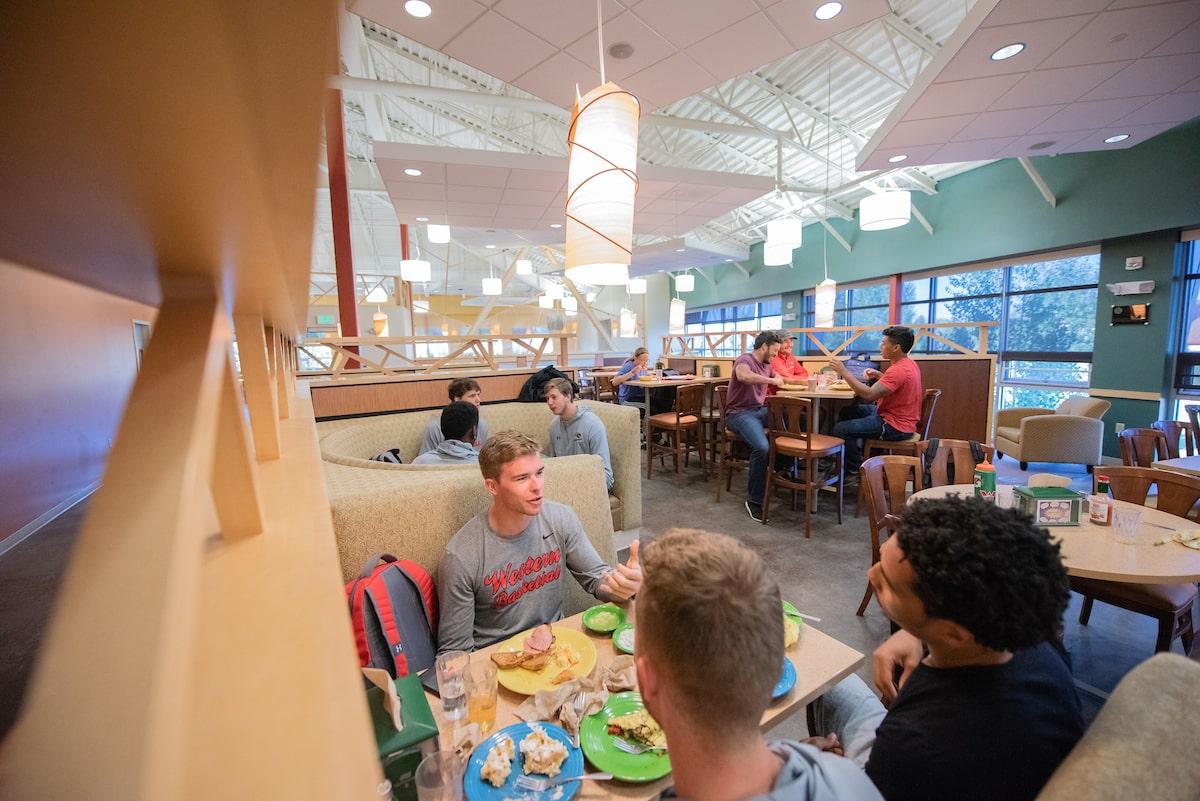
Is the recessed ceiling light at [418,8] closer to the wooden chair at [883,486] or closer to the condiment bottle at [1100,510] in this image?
the wooden chair at [883,486]

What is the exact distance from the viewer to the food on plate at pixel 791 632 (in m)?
1.37

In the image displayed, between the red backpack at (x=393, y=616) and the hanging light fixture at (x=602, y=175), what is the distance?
1.39 m

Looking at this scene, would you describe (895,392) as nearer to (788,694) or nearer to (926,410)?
(926,410)

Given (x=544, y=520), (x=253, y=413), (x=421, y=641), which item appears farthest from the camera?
(x=544, y=520)

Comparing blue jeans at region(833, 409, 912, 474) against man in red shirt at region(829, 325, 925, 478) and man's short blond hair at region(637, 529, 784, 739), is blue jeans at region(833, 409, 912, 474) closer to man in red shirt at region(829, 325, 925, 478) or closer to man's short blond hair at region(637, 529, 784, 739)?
man in red shirt at region(829, 325, 925, 478)

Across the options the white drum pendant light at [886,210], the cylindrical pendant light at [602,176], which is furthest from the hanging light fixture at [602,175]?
the white drum pendant light at [886,210]

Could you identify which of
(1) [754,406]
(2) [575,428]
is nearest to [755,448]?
(1) [754,406]

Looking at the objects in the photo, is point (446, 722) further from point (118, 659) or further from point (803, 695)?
point (118, 659)

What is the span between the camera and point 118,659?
0.59 feet

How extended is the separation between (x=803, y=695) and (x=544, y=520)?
3.38 ft

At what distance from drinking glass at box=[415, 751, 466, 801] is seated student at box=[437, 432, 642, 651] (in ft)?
2.04

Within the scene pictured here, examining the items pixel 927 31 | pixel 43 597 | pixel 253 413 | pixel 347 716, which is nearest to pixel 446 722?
pixel 253 413

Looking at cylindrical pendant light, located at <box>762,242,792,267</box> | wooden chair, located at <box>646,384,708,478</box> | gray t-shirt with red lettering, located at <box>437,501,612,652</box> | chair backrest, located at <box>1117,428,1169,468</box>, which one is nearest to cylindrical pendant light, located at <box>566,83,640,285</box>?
gray t-shirt with red lettering, located at <box>437,501,612,652</box>

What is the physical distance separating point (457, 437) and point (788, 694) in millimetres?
2249
